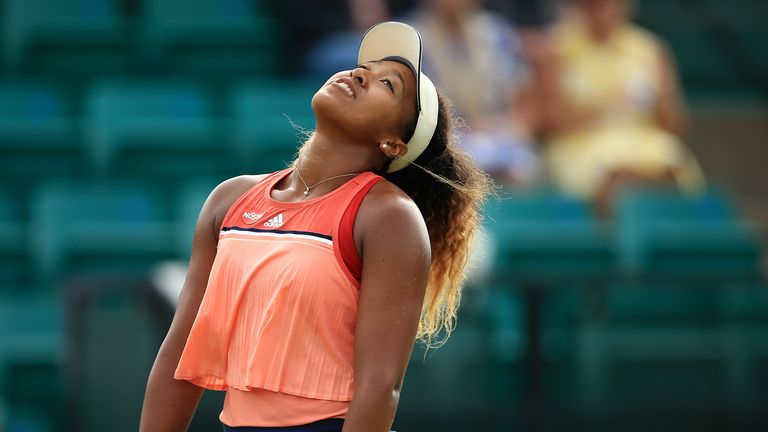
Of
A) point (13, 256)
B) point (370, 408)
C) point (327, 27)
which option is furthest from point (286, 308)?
point (327, 27)

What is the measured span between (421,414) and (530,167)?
2372 mm

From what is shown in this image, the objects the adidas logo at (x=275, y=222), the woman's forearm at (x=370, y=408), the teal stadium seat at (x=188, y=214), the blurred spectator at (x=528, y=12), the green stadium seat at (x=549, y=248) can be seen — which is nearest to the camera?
the woman's forearm at (x=370, y=408)

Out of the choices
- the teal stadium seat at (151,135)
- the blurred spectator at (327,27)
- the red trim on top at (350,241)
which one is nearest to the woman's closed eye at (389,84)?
the red trim on top at (350,241)

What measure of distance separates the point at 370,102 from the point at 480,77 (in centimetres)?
486

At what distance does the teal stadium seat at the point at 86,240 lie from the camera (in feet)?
20.1

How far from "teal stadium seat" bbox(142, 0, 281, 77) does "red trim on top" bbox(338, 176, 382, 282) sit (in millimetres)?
5498

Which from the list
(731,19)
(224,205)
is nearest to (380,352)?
(224,205)

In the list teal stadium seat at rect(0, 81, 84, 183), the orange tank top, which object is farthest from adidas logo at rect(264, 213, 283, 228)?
teal stadium seat at rect(0, 81, 84, 183)

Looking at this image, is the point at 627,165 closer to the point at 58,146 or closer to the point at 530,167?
the point at 530,167

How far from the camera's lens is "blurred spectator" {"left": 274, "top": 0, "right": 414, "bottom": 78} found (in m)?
7.12

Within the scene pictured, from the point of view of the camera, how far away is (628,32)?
745cm

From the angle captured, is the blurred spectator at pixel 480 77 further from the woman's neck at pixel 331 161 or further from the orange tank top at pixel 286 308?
the orange tank top at pixel 286 308

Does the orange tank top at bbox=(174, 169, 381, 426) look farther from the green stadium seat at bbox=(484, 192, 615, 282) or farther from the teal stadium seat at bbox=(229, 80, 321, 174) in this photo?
the teal stadium seat at bbox=(229, 80, 321, 174)

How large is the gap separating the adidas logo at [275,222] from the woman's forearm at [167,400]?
0.32 m
